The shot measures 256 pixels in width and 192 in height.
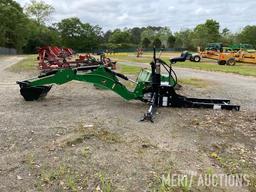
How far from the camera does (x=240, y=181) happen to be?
4.66 meters

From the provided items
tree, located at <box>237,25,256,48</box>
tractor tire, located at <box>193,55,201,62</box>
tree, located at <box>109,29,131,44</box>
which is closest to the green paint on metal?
tractor tire, located at <box>193,55,201,62</box>

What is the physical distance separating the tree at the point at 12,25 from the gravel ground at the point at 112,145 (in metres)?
57.6

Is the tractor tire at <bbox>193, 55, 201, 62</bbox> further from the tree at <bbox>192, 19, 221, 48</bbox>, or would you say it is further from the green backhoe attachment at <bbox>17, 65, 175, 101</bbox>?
the tree at <bbox>192, 19, 221, 48</bbox>

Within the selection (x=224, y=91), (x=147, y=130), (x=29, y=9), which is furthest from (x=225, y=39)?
(x=147, y=130)

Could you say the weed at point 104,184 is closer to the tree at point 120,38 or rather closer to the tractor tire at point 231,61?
the tractor tire at point 231,61

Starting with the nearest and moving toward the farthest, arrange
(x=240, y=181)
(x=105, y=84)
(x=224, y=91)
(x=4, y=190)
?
(x=4, y=190)
(x=240, y=181)
(x=105, y=84)
(x=224, y=91)

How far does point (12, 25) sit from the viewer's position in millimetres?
68500

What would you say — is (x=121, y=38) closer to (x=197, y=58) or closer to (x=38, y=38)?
(x=38, y=38)

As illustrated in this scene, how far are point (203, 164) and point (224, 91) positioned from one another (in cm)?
791

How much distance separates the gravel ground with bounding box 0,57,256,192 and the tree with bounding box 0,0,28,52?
189 ft

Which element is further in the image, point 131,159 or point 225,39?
point 225,39

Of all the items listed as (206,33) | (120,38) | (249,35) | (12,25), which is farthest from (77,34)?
(249,35)

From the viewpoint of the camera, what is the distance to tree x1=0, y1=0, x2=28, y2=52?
62.9m

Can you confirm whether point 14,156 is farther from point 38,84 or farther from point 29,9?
point 29,9
